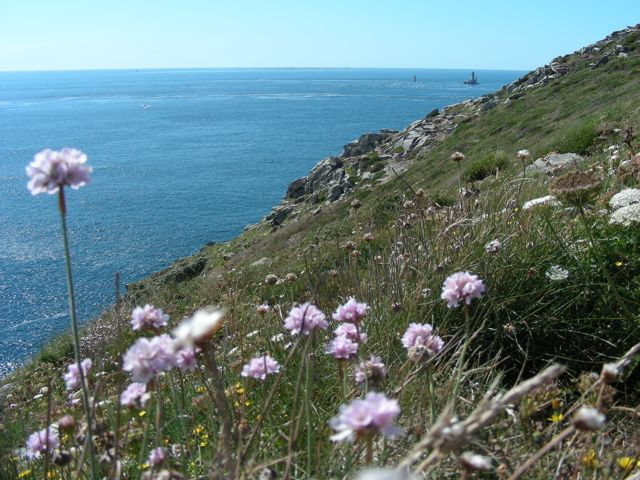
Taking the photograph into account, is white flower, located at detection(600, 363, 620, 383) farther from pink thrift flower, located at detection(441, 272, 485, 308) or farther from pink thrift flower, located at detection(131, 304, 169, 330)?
pink thrift flower, located at detection(131, 304, 169, 330)

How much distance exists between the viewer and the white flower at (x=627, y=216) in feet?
12.7

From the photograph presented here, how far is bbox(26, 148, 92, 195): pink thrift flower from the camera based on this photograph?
4.93 feet

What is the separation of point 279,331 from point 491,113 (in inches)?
1551

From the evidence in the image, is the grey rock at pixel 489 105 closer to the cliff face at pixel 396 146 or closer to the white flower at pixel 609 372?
the cliff face at pixel 396 146

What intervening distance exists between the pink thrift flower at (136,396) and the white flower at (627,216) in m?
3.31

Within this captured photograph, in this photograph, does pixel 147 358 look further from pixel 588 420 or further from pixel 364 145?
pixel 364 145

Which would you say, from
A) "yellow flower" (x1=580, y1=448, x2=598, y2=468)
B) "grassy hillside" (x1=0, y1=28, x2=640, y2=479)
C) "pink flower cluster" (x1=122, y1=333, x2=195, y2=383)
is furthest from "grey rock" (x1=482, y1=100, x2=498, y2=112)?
"pink flower cluster" (x1=122, y1=333, x2=195, y2=383)

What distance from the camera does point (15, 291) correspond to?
95.2 ft

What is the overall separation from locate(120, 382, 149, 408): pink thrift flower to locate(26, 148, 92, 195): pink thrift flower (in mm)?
684

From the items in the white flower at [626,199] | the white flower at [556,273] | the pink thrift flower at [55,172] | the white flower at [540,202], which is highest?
the pink thrift flower at [55,172]

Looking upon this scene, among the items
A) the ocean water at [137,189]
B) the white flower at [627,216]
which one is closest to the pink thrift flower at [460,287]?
the white flower at [627,216]

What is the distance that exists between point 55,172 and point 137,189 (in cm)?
5245

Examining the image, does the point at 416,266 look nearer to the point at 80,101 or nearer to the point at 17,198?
the point at 17,198

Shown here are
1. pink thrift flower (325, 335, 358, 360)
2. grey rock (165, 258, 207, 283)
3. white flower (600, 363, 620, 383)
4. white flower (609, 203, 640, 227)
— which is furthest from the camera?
grey rock (165, 258, 207, 283)
